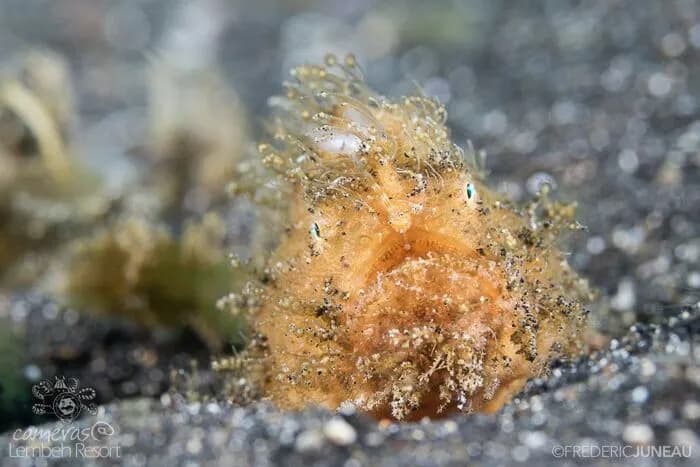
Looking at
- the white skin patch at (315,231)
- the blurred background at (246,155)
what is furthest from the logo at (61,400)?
the white skin patch at (315,231)

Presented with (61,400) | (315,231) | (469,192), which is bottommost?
(61,400)

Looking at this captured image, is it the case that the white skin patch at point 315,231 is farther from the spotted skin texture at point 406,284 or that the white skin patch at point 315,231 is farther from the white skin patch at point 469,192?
the white skin patch at point 469,192

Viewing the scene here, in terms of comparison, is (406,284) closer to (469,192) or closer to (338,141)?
(469,192)

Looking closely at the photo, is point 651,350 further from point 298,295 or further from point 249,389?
point 249,389

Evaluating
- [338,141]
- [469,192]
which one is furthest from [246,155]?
[469,192]

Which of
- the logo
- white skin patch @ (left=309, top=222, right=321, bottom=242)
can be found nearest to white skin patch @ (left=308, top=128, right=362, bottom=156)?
white skin patch @ (left=309, top=222, right=321, bottom=242)

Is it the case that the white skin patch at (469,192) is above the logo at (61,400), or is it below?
above
